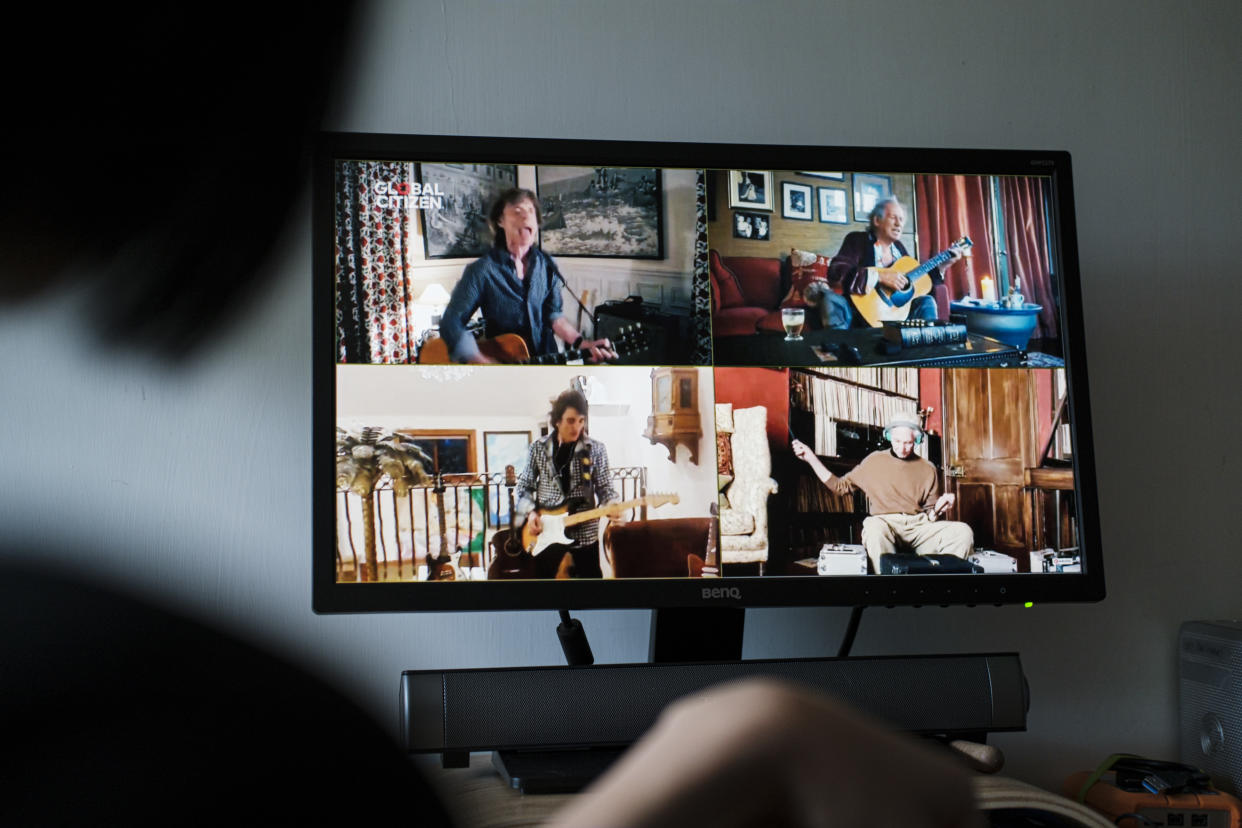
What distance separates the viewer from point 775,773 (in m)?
0.13

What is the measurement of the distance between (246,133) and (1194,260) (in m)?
2.03

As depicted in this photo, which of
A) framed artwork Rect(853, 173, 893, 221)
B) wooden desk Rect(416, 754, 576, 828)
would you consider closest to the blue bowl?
framed artwork Rect(853, 173, 893, 221)

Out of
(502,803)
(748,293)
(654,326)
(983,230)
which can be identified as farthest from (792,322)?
(502,803)

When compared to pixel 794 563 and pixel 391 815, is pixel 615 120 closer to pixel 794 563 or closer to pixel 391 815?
pixel 794 563

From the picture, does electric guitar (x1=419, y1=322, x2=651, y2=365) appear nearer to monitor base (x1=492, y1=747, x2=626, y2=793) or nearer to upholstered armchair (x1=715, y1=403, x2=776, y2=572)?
upholstered armchair (x1=715, y1=403, x2=776, y2=572)

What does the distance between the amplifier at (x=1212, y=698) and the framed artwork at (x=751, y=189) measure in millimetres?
935

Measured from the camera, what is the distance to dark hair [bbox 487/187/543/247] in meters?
1.37

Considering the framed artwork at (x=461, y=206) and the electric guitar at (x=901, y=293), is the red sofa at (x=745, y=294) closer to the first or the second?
the electric guitar at (x=901, y=293)

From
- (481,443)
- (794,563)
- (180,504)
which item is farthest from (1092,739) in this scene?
(180,504)

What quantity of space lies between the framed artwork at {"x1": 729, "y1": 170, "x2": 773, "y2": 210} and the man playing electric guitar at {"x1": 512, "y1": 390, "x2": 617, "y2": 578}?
31 centimetres

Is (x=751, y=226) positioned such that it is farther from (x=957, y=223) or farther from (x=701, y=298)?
(x=957, y=223)

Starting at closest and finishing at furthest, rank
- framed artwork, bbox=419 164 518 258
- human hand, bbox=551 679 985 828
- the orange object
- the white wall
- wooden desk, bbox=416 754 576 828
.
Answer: human hand, bbox=551 679 985 828 → wooden desk, bbox=416 754 576 828 → framed artwork, bbox=419 164 518 258 → the orange object → the white wall

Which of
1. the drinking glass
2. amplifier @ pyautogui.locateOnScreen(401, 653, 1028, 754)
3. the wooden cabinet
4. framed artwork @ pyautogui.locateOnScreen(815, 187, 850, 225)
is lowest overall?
amplifier @ pyautogui.locateOnScreen(401, 653, 1028, 754)

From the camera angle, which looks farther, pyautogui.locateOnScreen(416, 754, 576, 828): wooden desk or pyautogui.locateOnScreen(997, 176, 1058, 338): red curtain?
pyautogui.locateOnScreen(997, 176, 1058, 338): red curtain
